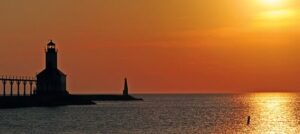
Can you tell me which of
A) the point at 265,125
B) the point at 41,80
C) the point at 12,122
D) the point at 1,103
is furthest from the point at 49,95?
the point at 265,125

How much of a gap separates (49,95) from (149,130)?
61600 millimetres

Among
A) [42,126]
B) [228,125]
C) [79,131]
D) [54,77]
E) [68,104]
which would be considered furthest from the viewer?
[68,104]

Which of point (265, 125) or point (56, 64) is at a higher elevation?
point (56, 64)

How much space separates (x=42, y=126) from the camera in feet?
277

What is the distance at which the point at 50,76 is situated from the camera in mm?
135625

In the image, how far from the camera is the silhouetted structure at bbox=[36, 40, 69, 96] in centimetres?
13588

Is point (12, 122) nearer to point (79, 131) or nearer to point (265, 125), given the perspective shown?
point (79, 131)

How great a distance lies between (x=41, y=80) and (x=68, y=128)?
56.9 m

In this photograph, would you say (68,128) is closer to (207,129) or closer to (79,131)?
(79,131)

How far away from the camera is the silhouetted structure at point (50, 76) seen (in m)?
136

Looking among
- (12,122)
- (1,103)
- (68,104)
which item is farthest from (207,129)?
(68,104)

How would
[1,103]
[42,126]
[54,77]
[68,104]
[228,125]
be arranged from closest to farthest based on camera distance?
[42,126], [228,125], [1,103], [54,77], [68,104]

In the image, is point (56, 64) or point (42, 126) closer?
point (42, 126)

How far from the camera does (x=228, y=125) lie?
3538 inches
